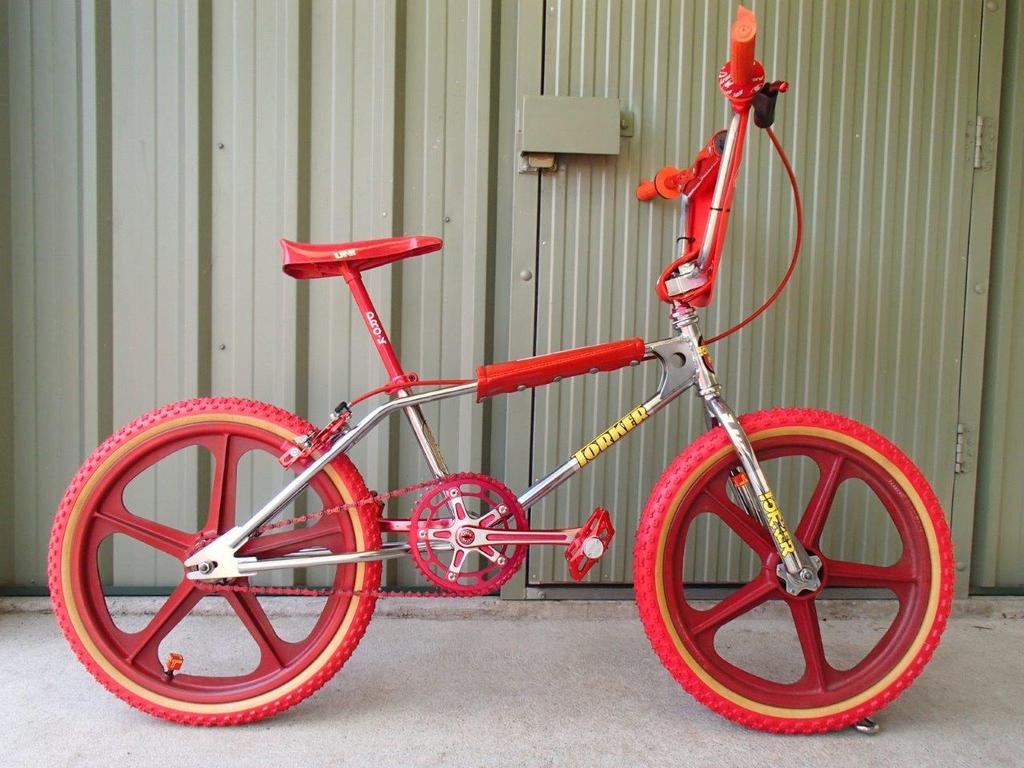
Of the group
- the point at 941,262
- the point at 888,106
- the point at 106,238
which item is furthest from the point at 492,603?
the point at 888,106

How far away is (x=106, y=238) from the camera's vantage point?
2258 millimetres

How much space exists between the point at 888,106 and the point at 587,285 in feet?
3.68

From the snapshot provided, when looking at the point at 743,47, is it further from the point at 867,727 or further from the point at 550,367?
the point at 867,727

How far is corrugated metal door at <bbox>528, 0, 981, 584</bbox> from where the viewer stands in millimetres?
2271

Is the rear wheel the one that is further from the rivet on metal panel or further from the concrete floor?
the rivet on metal panel

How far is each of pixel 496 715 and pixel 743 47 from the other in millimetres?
1632

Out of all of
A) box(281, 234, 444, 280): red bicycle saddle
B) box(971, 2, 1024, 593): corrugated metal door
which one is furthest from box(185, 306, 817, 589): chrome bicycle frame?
box(971, 2, 1024, 593): corrugated metal door

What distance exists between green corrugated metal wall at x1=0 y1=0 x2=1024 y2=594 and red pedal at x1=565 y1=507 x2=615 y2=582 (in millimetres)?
537

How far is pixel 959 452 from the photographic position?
2.43 metres

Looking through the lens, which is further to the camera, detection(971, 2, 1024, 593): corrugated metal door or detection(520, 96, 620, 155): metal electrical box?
detection(971, 2, 1024, 593): corrugated metal door

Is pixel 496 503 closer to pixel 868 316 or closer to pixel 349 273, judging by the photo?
pixel 349 273

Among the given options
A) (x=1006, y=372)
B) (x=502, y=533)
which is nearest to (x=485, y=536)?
(x=502, y=533)

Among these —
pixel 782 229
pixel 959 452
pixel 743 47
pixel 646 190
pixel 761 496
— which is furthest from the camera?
pixel 959 452

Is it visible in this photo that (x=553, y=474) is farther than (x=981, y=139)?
No
